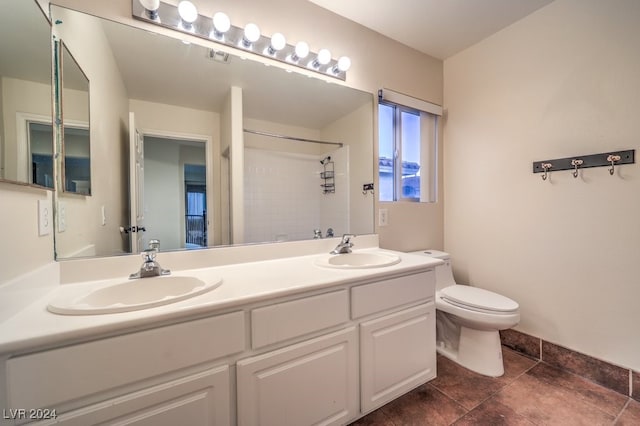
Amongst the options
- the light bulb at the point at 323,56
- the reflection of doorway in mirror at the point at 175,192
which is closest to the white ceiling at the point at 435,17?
the light bulb at the point at 323,56

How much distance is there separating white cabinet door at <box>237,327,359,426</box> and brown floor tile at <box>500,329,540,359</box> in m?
1.42

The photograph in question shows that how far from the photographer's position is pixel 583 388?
1446mm

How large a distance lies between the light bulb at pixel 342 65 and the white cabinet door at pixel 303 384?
156 cm

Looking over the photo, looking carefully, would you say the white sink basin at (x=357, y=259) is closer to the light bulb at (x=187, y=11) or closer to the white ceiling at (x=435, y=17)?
the light bulb at (x=187, y=11)

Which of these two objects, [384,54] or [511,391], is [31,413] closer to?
[511,391]

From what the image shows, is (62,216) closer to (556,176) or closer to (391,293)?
(391,293)

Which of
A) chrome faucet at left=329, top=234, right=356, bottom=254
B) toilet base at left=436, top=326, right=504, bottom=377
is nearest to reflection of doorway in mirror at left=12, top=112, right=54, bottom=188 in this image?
chrome faucet at left=329, top=234, right=356, bottom=254

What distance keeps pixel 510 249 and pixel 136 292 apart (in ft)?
7.55

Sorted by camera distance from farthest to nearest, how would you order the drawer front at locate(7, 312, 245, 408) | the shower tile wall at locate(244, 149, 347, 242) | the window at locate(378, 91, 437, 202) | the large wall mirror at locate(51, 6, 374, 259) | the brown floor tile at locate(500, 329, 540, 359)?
the window at locate(378, 91, 437, 202) < the brown floor tile at locate(500, 329, 540, 359) < the shower tile wall at locate(244, 149, 347, 242) < the large wall mirror at locate(51, 6, 374, 259) < the drawer front at locate(7, 312, 245, 408)

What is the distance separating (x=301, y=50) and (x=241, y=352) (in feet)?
5.20

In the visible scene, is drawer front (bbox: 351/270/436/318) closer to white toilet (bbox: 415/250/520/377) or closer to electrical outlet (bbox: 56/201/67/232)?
white toilet (bbox: 415/250/520/377)

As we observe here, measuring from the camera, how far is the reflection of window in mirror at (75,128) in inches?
40.5

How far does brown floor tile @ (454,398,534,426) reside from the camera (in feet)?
4.00

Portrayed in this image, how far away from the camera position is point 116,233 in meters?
1.14
